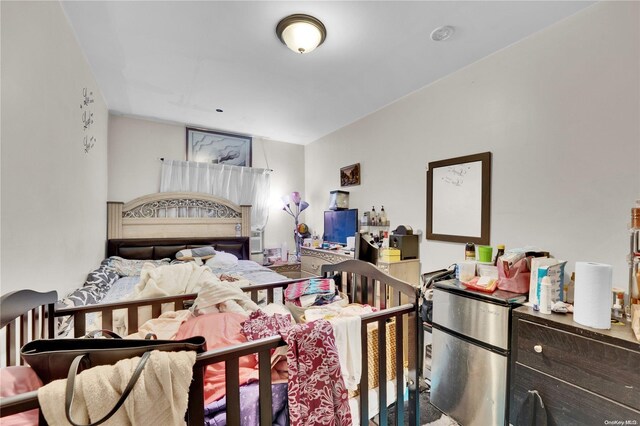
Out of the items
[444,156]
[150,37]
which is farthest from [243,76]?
[444,156]

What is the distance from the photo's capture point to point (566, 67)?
1720mm

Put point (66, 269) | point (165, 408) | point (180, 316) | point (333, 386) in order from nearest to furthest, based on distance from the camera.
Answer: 1. point (165, 408)
2. point (333, 386)
3. point (180, 316)
4. point (66, 269)

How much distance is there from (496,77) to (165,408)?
2799 mm

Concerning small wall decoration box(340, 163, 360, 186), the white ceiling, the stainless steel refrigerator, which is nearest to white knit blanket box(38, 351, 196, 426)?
the stainless steel refrigerator

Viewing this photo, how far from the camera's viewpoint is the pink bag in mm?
1591

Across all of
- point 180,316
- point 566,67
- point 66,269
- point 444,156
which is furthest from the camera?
point 444,156

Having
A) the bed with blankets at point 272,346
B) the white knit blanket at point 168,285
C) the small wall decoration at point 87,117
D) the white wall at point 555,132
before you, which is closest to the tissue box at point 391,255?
the white wall at point 555,132

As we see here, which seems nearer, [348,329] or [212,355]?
→ [212,355]

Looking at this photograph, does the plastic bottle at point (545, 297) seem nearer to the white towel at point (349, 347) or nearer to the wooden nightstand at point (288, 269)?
the white towel at point (349, 347)

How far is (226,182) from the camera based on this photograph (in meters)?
4.17

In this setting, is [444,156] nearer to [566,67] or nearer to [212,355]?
[566,67]

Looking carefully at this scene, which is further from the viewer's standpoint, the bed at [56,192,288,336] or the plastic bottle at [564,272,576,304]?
the bed at [56,192,288,336]

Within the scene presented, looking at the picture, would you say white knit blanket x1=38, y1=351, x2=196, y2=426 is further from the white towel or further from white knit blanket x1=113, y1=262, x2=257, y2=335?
white knit blanket x1=113, y1=262, x2=257, y2=335

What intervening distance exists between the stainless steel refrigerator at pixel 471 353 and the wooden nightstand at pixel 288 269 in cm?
280
